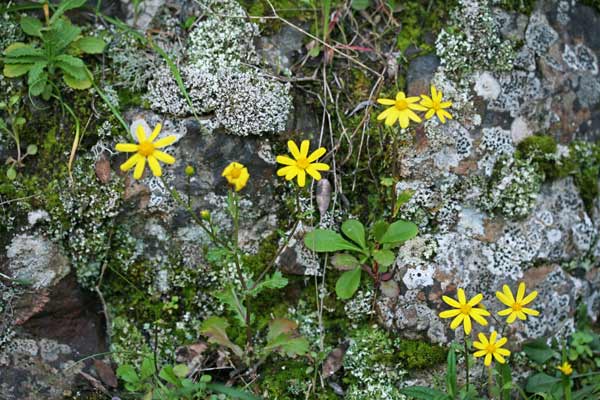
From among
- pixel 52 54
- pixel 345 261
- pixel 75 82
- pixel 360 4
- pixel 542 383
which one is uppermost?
pixel 360 4

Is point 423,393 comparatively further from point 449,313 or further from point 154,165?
point 154,165

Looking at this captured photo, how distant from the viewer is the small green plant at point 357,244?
8.60ft

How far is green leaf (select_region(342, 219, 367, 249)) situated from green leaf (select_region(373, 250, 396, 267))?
0.07 m

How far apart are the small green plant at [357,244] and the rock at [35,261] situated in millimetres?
1125

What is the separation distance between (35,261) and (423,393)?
1751mm

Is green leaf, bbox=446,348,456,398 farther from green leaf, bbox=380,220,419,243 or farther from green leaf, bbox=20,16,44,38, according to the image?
green leaf, bbox=20,16,44,38

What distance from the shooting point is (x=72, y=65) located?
276cm

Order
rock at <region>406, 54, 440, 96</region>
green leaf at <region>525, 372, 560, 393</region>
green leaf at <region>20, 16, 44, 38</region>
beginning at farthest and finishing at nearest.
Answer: rock at <region>406, 54, 440, 96</region>, green leaf at <region>20, 16, 44, 38</region>, green leaf at <region>525, 372, 560, 393</region>

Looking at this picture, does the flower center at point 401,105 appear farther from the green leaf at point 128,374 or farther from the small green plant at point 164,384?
the green leaf at point 128,374

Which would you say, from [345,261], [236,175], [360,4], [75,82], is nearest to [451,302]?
[345,261]

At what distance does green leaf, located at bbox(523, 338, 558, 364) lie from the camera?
8.96 feet

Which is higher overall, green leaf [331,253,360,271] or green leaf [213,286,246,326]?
green leaf [331,253,360,271]

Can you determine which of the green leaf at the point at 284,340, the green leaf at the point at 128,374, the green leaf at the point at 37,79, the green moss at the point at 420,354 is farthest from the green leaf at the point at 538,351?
the green leaf at the point at 37,79

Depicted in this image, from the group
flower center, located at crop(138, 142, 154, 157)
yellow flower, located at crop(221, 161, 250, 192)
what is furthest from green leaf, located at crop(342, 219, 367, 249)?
flower center, located at crop(138, 142, 154, 157)
